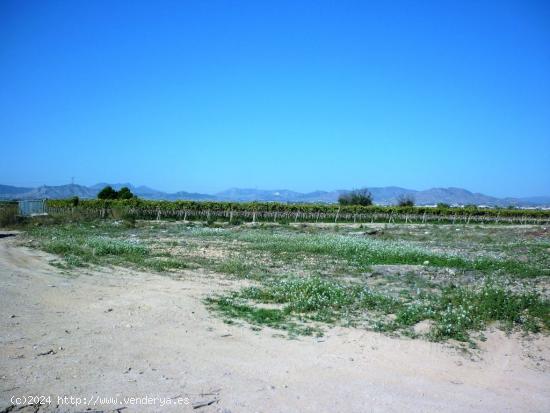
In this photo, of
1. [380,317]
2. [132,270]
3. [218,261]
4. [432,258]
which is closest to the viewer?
[380,317]

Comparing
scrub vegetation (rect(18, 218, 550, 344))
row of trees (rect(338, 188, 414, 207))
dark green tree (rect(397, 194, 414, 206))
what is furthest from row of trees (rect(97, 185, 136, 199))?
dark green tree (rect(397, 194, 414, 206))

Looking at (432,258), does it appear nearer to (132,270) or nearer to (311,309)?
(311,309)

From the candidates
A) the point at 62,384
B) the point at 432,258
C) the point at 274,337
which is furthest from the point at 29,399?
the point at 432,258

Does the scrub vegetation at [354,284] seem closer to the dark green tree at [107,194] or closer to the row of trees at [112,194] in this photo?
the row of trees at [112,194]

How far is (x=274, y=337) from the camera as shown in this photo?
8.46 m

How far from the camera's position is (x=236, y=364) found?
7.06 metres

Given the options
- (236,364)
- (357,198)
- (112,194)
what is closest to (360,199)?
(357,198)

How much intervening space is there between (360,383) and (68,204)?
191 ft

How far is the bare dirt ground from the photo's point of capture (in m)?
5.94

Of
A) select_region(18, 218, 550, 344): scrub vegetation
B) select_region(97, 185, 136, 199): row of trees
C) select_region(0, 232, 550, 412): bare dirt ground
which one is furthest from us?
select_region(97, 185, 136, 199): row of trees

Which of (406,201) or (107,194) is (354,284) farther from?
(406,201)

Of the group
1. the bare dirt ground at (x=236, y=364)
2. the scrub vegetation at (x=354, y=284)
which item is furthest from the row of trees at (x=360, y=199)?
the bare dirt ground at (x=236, y=364)

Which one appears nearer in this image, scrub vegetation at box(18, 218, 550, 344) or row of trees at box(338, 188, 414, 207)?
scrub vegetation at box(18, 218, 550, 344)

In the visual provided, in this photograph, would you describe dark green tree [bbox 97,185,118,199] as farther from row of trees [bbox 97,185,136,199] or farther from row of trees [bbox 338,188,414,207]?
row of trees [bbox 338,188,414,207]
